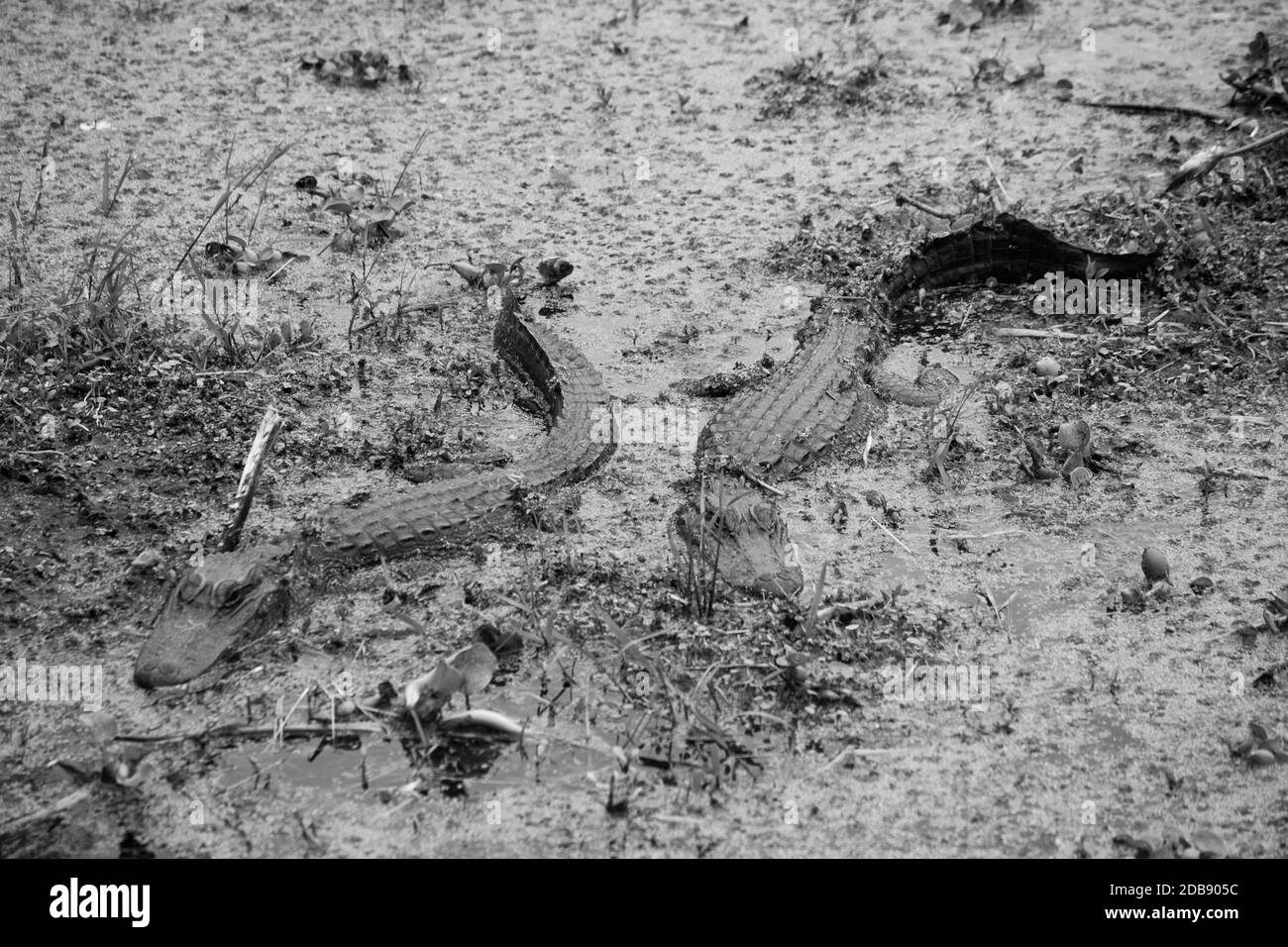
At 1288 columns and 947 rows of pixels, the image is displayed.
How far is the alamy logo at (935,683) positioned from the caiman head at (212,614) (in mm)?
1977

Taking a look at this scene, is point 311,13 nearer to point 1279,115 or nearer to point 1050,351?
point 1050,351

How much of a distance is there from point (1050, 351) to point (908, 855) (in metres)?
3.10

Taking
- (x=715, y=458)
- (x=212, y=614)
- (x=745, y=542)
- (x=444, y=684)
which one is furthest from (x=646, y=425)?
(x=212, y=614)

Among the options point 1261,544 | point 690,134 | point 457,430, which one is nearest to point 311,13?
point 690,134

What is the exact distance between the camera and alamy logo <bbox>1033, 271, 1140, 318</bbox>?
5723 millimetres

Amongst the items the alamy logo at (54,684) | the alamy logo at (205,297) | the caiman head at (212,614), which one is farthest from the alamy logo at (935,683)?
the alamy logo at (205,297)

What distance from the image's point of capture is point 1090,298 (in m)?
5.75

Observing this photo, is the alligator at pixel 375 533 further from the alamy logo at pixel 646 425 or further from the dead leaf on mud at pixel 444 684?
the dead leaf on mud at pixel 444 684

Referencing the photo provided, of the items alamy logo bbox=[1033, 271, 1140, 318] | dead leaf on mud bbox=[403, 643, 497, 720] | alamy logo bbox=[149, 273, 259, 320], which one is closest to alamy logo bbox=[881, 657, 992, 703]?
dead leaf on mud bbox=[403, 643, 497, 720]

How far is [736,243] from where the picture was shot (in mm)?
6285

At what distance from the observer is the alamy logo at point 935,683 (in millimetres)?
3590

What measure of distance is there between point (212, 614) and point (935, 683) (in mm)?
2269
